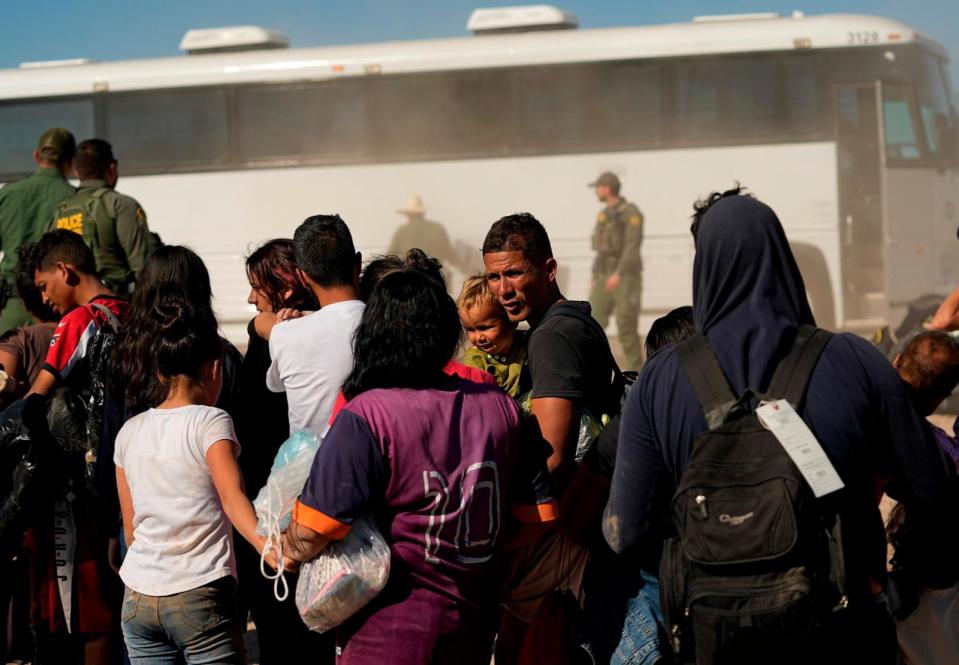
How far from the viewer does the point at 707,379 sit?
260 cm

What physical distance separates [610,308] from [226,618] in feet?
34.8

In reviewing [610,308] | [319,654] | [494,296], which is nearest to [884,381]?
[494,296]

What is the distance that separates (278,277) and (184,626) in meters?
1.33

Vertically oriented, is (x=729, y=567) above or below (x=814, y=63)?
below

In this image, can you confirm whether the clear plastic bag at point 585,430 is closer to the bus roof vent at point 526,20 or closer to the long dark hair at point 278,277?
the long dark hair at point 278,277

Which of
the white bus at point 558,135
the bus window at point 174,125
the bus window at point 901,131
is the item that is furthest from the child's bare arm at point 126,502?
the bus window at point 174,125

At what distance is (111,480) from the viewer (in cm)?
402

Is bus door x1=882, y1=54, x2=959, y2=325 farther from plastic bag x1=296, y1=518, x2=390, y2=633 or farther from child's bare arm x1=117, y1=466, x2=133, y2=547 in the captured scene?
plastic bag x1=296, y1=518, x2=390, y2=633

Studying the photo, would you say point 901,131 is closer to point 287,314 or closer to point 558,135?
point 558,135

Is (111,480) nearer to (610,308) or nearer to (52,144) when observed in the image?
(52,144)

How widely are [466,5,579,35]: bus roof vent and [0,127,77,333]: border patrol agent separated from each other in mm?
8636

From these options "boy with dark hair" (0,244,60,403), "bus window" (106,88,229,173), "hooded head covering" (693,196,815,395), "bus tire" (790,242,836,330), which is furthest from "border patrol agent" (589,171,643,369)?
"hooded head covering" (693,196,815,395)

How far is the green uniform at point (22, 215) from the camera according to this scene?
720 centimetres

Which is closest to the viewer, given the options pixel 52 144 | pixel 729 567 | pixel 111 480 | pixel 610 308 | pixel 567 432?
pixel 729 567
